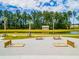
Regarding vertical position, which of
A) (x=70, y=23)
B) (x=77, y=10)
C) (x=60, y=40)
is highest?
(x=77, y=10)

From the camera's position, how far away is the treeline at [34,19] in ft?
39.1

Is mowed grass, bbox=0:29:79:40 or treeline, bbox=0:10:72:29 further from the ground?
treeline, bbox=0:10:72:29

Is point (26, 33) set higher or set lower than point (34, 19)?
lower

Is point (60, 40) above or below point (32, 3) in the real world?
below

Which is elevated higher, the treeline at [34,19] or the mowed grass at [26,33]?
the treeline at [34,19]

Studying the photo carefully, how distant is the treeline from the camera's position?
11.9 m

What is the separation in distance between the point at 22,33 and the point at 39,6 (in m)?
1.82

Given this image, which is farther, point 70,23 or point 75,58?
point 70,23

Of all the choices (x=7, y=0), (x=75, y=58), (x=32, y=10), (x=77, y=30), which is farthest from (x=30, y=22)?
(x=75, y=58)

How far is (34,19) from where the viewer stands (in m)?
Answer: 12.0

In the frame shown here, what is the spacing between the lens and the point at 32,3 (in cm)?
1203

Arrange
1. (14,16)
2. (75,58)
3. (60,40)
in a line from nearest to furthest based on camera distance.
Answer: (75,58) < (14,16) < (60,40)

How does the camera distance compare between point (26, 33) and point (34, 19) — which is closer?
point (34, 19)

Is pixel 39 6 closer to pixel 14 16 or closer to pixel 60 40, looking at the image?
pixel 14 16
